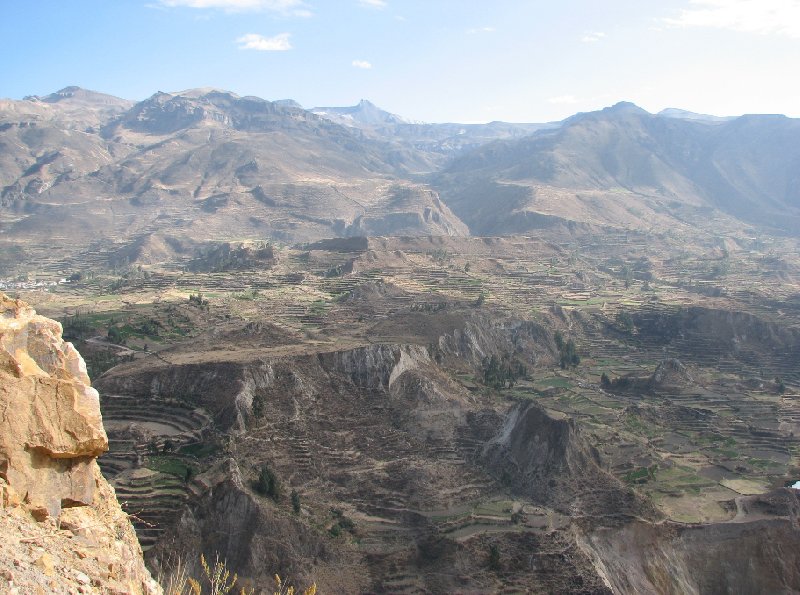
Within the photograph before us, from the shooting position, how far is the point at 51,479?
11.7m

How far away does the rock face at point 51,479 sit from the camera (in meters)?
10.4

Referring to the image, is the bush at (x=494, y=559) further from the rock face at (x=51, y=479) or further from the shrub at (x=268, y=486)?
the rock face at (x=51, y=479)

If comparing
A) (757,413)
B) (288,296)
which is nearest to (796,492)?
(757,413)

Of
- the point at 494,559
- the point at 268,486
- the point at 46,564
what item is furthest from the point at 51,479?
the point at 268,486

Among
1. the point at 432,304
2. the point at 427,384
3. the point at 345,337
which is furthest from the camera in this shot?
the point at 432,304

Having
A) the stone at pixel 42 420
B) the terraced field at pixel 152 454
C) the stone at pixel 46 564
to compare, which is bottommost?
the terraced field at pixel 152 454

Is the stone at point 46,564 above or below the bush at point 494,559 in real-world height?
above

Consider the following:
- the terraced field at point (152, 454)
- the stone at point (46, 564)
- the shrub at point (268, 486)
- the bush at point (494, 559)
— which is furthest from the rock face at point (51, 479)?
the shrub at point (268, 486)

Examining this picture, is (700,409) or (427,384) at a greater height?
(427,384)

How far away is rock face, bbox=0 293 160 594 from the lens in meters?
10.4

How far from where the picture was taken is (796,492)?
4078 cm

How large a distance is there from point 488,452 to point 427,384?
10141mm

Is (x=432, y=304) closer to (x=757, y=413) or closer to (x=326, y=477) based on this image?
(x=757, y=413)

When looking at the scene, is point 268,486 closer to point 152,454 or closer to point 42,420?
point 152,454
